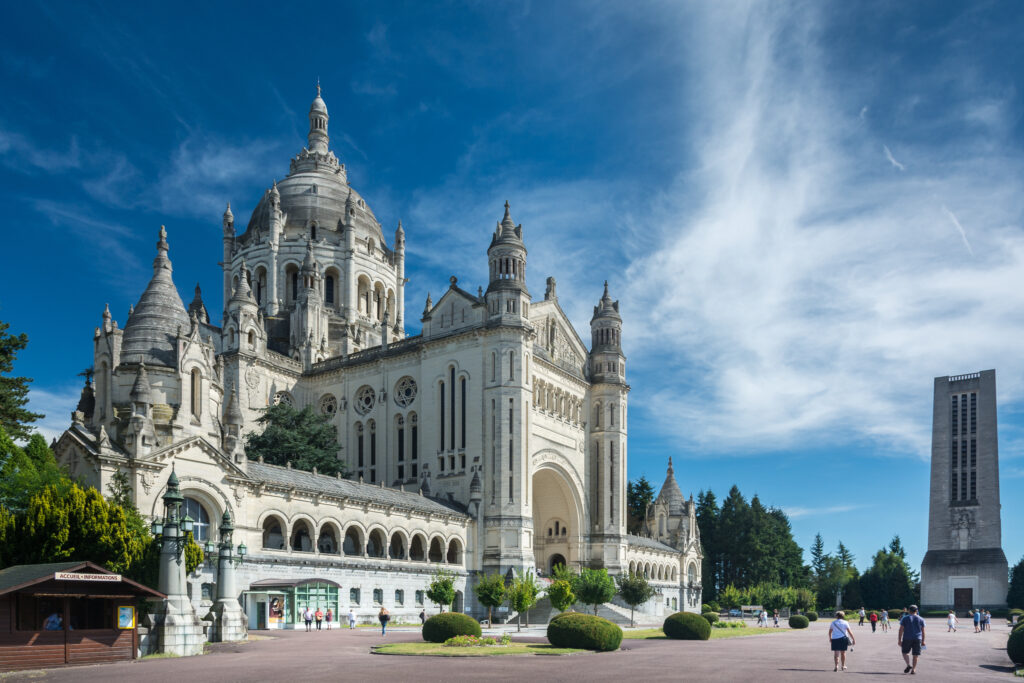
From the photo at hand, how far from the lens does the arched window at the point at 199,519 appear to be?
4406cm

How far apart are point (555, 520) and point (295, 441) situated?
22.9 m

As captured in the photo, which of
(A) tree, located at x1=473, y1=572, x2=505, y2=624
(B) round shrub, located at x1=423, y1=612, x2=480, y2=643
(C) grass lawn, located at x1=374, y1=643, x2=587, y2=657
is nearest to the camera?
(C) grass lawn, located at x1=374, y1=643, x2=587, y2=657

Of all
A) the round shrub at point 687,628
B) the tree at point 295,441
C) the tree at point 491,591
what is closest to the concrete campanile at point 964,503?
the tree at point 491,591

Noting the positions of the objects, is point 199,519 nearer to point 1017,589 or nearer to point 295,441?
point 295,441

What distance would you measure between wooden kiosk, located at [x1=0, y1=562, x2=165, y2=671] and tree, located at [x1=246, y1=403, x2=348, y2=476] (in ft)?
116

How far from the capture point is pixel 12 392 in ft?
167

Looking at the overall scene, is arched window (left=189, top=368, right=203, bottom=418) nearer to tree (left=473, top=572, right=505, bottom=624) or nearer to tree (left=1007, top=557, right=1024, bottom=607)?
tree (left=473, top=572, right=505, bottom=624)

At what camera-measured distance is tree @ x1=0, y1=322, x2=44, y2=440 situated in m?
49.6

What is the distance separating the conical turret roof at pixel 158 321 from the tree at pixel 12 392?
6.44 meters

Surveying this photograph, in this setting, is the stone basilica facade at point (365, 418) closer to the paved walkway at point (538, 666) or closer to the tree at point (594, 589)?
the tree at point (594, 589)

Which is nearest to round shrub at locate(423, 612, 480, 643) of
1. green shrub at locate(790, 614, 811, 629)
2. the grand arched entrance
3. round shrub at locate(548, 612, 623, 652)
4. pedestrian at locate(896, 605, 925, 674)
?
round shrub at locate(548, 612, 623, 652)

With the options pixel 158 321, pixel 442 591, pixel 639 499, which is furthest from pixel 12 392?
pixel 639 499

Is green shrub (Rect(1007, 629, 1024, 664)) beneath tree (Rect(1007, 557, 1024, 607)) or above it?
above

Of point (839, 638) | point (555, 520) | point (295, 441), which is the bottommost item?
point (555, 520)
